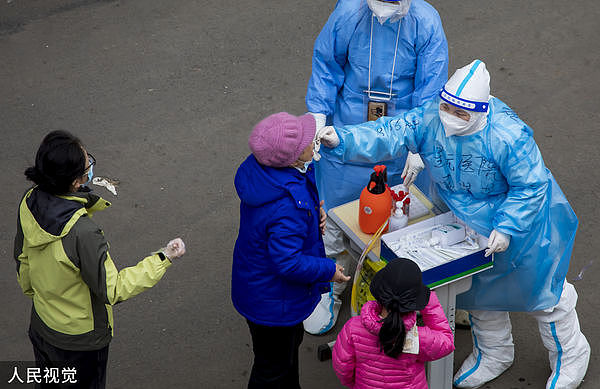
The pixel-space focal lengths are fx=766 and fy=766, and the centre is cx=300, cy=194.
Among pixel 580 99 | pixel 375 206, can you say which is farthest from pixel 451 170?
pixel 580 99

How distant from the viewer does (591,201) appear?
5.13m

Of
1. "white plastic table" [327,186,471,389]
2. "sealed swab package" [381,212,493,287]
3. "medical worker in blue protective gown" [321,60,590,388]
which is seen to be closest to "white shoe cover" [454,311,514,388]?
"medical worker in blue protective gown" [321,60,590,388]

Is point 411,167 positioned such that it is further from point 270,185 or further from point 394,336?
point 394,336

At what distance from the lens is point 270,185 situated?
3.06 metres

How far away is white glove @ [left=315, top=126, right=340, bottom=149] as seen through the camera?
3449 millimetres

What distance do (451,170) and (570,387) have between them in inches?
55.2

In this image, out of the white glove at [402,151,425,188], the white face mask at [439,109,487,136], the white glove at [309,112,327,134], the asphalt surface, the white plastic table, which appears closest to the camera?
the white face mask at [439,109,487,136]

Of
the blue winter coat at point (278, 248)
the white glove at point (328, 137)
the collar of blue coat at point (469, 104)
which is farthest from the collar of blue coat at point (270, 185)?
the collar of blue coat at point (469, 104)

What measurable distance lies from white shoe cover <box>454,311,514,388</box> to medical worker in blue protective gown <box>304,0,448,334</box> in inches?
30.6

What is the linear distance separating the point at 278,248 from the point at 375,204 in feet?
2.13

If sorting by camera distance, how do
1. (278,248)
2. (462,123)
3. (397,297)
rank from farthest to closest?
(462,123) < (278,248) < (397,297)

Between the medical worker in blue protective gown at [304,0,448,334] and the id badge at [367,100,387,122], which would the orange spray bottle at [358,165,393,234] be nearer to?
the medical worker in blue protective gown at [304,0,448,334]

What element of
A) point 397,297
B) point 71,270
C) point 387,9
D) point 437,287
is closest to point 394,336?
point 397,297

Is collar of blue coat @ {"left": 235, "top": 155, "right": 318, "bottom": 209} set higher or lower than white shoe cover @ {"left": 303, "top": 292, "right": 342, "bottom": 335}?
higher
